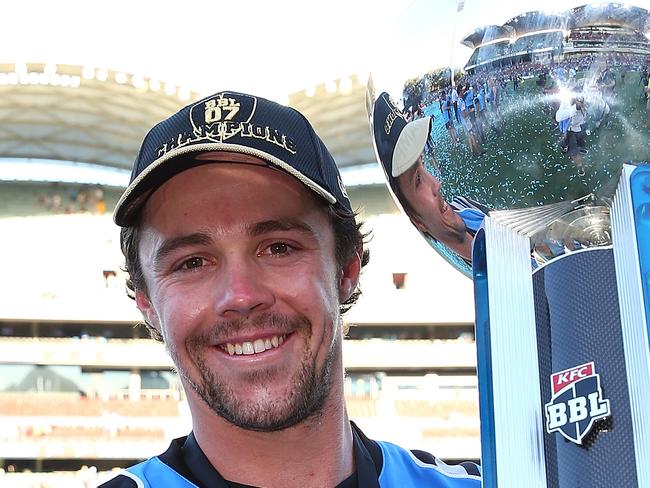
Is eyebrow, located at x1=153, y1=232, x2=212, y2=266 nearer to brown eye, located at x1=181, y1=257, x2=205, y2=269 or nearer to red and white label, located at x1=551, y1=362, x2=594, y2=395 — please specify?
brown eye, located at x1=181, y1=257, x2=205, y2=269

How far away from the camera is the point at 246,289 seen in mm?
1119

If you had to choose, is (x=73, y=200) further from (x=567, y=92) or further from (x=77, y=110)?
(x=567, y=92)

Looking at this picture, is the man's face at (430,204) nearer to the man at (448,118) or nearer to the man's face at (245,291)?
the man at (448,118)

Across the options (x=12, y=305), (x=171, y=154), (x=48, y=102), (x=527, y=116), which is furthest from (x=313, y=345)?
(x=48, y=102)

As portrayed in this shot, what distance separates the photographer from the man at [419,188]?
37.8 inches

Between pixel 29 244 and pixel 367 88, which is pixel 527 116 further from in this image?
pixel 29 244

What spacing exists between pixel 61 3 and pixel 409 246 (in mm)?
10406

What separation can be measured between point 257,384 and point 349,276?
33 centimetres

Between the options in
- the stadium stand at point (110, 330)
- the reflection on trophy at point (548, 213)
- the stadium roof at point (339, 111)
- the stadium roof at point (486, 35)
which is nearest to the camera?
the reflection on trophy at point (548, 213)

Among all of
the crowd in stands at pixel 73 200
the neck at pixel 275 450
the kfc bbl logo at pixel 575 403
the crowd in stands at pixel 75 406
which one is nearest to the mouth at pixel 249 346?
the neck at pixel 275 450

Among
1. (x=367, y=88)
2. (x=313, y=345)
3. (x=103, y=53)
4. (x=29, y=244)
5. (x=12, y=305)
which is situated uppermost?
(x=103, y=53)

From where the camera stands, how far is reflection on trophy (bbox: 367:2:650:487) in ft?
2.51

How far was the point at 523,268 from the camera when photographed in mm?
852

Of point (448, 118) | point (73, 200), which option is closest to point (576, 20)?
point (448, 118)
